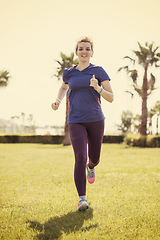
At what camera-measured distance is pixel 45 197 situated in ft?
14.6

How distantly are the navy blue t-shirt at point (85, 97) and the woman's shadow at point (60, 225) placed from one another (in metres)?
1.34

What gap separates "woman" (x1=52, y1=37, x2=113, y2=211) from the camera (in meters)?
3.47

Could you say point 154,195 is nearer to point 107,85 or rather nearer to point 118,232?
point 118,232

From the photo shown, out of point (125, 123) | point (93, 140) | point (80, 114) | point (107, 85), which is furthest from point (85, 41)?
point (125, 123)

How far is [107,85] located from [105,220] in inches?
75.5

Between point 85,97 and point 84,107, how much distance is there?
16cm

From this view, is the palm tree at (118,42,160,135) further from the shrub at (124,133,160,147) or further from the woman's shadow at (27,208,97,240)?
the woman's shadow at (27,208,97,240)

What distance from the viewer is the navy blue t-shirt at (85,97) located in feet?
11.7

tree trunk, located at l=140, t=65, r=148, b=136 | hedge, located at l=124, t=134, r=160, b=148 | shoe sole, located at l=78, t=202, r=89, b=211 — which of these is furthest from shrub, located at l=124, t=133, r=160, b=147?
shoe sole, located at l=78, t=202, r=89, b=211

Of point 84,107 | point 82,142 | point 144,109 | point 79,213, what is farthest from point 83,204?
point 144,109

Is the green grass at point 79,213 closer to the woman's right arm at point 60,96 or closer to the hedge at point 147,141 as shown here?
the woman's right arm at point 60,96

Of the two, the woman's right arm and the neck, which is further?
the woman's right arm

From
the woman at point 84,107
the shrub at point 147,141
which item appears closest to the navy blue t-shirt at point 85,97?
the woman at point 84,107

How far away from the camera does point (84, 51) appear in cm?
373
